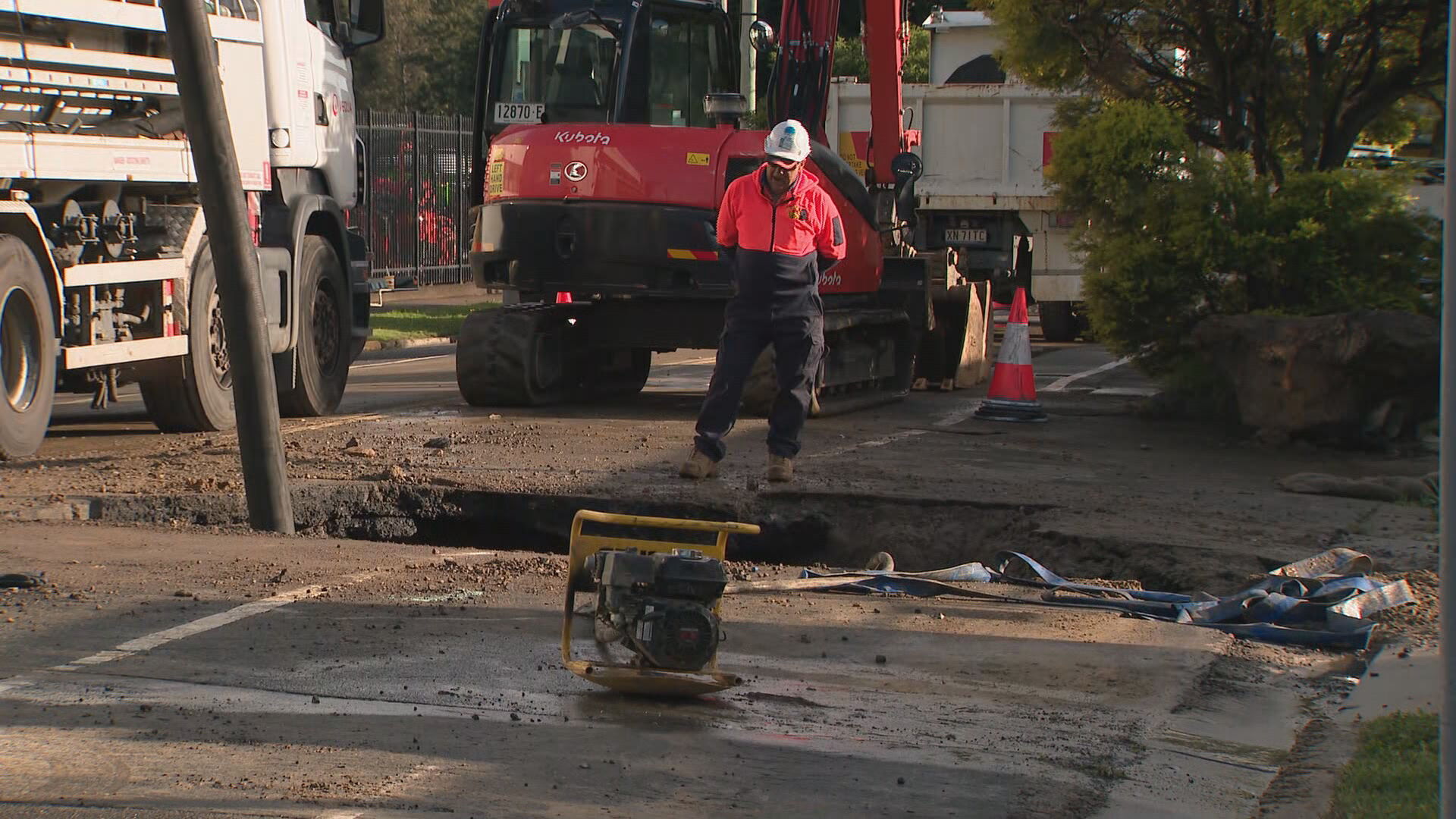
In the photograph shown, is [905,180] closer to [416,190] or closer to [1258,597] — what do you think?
[1258,597]

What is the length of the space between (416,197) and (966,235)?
11.7m

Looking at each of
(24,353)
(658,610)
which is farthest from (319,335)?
(658,610)

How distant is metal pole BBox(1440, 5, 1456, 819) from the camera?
2.96 meters

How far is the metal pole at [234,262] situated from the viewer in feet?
25.0

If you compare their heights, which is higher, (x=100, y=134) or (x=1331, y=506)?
(x=100, y=134)

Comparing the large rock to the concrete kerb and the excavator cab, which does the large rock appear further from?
the concrete kerb

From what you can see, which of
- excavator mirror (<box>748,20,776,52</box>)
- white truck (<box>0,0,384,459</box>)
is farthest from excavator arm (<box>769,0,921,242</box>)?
white truck (<box>0,0,384,459</box>)

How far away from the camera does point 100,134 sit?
10227mm

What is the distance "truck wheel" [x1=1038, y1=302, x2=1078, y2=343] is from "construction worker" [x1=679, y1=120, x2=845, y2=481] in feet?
37.4

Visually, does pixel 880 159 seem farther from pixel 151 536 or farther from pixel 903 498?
pixel 151 536

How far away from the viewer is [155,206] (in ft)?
36.0

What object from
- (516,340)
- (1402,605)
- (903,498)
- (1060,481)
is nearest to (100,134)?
(516,340)

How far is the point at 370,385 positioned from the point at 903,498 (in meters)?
7.94

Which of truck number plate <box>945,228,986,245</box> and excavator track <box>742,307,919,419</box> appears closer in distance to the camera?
excavator track <box>742,307,919,419</box>
